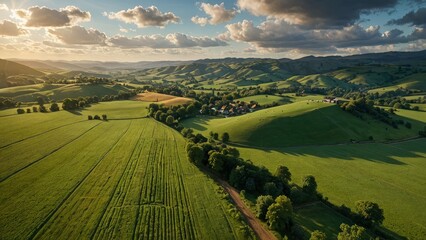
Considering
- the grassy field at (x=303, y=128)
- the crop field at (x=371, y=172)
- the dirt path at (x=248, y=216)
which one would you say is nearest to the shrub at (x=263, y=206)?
the dirt path at (x=248, y=216)

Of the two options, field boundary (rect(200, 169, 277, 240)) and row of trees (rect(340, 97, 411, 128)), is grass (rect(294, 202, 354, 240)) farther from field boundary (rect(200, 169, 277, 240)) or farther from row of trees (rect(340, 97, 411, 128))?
row of trees (rect(340, 97, 411, 128))

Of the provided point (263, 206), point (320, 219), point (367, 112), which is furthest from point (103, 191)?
point (367, 112)

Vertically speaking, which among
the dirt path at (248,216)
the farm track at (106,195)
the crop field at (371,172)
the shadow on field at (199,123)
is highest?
the farm track at (106,195)

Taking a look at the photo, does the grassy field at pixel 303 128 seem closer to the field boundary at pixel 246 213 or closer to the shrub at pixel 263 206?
the field boundary at pixel 246 213

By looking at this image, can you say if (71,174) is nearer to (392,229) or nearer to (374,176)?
(392,229)

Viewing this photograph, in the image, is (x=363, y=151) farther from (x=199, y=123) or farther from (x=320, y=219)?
(x=199, y=123)
